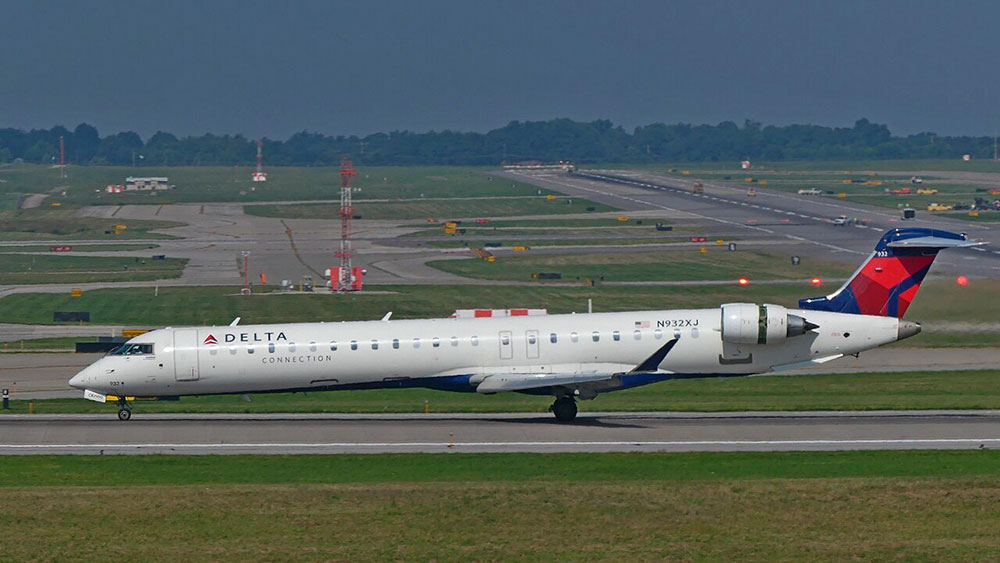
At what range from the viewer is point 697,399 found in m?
52.5

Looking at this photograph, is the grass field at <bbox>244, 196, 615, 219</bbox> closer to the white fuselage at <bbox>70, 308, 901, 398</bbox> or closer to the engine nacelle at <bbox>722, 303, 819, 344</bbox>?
the white fuselage at <bbox>70, 308, 901, 398</bbox>

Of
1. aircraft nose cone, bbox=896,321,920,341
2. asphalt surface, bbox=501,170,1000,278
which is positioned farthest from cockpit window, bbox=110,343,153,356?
asphalt surface, bbox=501,170,1000,278

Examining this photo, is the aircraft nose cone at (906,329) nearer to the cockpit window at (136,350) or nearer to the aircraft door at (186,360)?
the aircraft door at (186,360)

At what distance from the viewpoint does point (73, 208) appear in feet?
643

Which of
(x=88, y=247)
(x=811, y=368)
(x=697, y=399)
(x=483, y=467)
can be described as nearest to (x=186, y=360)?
(x=483, y=467)

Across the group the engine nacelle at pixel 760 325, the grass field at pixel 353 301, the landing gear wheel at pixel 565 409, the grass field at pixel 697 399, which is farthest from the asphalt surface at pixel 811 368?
the landing gear wheel at pixel 565 409

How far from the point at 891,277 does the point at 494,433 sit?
14928 millimetres

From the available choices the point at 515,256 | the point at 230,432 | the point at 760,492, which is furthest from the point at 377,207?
the point at 760,492

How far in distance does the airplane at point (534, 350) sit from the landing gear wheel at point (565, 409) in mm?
34

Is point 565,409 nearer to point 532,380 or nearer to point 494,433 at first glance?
point 532,380

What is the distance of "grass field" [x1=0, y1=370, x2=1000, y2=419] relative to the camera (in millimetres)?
49312

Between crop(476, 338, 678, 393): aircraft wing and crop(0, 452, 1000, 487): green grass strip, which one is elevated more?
crop(476, 338, 678, 393): aircraft wing

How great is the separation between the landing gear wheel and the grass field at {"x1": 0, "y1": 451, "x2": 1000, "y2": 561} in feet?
23.7

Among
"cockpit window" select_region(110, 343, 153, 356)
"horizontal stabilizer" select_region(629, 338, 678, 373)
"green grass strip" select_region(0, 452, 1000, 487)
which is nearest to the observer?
"green grass strip" select_region(0, 452, 1000, 487)
